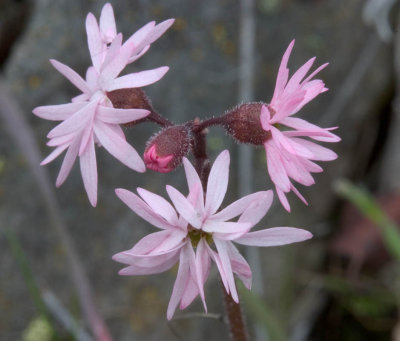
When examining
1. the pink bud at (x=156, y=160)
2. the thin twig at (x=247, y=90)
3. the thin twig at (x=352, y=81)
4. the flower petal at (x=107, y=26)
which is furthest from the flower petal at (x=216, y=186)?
the thin twig at (x=352, y=81)

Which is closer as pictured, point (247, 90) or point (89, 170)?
point (89, 170)

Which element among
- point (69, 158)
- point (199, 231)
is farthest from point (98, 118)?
point (199, 231)

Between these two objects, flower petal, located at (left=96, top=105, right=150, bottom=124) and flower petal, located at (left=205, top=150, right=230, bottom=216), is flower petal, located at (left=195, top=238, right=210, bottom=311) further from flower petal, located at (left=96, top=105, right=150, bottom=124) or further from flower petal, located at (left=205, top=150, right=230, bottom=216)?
flower petal, located at (left=96, top=105, right=150, bottom=124)

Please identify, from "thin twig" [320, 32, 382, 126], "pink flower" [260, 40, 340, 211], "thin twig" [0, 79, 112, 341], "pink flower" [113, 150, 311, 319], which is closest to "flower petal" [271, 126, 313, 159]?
"pink flower" [260, 40, 340, 211]

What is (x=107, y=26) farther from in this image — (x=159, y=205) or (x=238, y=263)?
(x=238, y=263)

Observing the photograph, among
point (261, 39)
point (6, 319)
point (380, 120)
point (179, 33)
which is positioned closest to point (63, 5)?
point (179, 33)

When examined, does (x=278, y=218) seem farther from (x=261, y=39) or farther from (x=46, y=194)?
(x=46, y=194)
